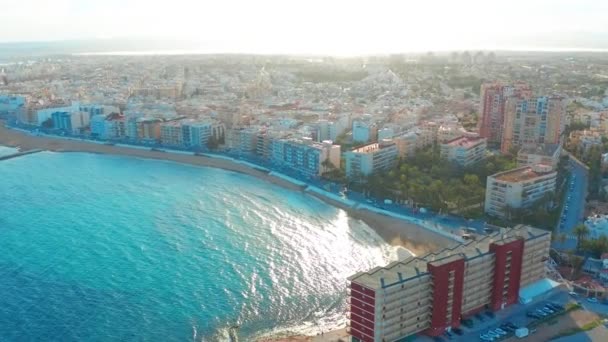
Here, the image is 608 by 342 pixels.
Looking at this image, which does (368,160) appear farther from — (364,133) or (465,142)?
(364,133)

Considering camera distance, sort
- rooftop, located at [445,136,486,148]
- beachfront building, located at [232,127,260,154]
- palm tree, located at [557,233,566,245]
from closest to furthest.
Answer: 1. palm tree, located at [557,233,566,245]
2. rooftop, located at [445,136,486,148]
3. beachfront building, located at [232,127,260,154]

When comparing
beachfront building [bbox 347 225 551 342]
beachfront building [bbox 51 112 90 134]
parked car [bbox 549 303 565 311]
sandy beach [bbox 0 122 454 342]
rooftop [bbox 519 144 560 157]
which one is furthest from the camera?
beachfront building [bbox 51 112 90 134]

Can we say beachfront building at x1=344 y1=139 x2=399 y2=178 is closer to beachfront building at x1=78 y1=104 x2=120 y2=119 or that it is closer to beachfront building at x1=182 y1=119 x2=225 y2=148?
beachfront building at x1=182 y1=119 x2=225 y2=148

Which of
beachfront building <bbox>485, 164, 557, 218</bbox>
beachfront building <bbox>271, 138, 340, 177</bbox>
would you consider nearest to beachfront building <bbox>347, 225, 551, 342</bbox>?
beachfront building <bbox>485, 164, 557, 218</bbox>

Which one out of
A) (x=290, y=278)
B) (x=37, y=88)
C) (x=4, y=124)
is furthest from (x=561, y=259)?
(x=37, y=88)

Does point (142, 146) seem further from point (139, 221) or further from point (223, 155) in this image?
point (139, 221)

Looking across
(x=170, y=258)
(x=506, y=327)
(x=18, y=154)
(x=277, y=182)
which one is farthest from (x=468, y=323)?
(x=18, y=154)
